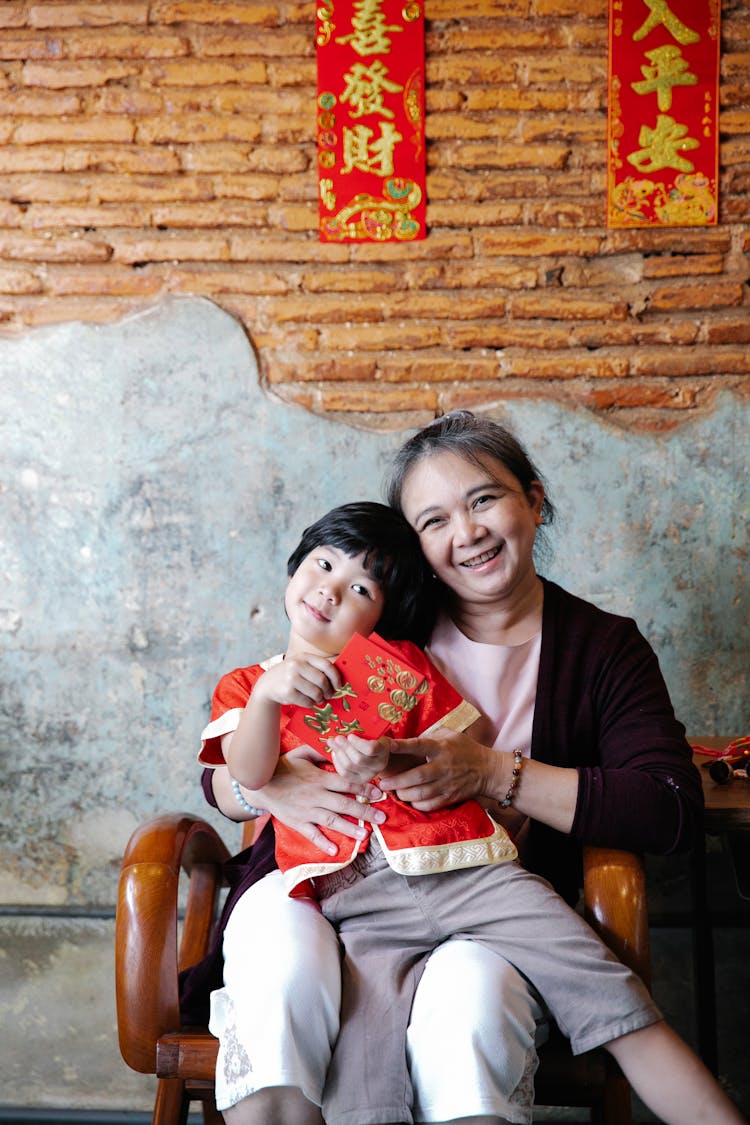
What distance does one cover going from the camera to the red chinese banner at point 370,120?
2.75 meters

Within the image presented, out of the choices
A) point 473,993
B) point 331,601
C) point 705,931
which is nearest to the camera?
point 473,993

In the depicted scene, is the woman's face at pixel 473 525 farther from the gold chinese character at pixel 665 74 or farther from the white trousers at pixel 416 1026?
the gold chinese character at pixel 665 74

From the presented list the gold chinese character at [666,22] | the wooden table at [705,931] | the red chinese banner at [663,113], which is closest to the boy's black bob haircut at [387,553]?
the wooden table at [705,931]

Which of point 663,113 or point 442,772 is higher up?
point 663,113

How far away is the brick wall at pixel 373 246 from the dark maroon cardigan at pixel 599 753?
104 cm

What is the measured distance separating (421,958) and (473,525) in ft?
2.54

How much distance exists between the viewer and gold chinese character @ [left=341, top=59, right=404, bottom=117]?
108 inches

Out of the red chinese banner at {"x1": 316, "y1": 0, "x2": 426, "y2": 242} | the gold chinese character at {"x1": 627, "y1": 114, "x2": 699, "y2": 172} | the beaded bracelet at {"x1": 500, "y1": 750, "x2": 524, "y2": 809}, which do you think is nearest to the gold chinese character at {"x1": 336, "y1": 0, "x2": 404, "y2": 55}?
the red chinese banner at {"x1": 316, "y1": 0, "x2": 426, "y2": 242}

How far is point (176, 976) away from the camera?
65.0 inches

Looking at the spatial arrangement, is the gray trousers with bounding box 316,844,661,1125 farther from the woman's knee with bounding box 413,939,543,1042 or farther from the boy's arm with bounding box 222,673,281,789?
the boy's arm with bounding box 222,673,281,789

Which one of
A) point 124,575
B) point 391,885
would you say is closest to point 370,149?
point 124,575

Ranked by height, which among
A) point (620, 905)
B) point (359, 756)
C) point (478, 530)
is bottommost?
point (620, 905)

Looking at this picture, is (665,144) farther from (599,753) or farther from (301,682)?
(301,682)

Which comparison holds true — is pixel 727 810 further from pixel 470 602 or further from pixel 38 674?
pixel 38 674
